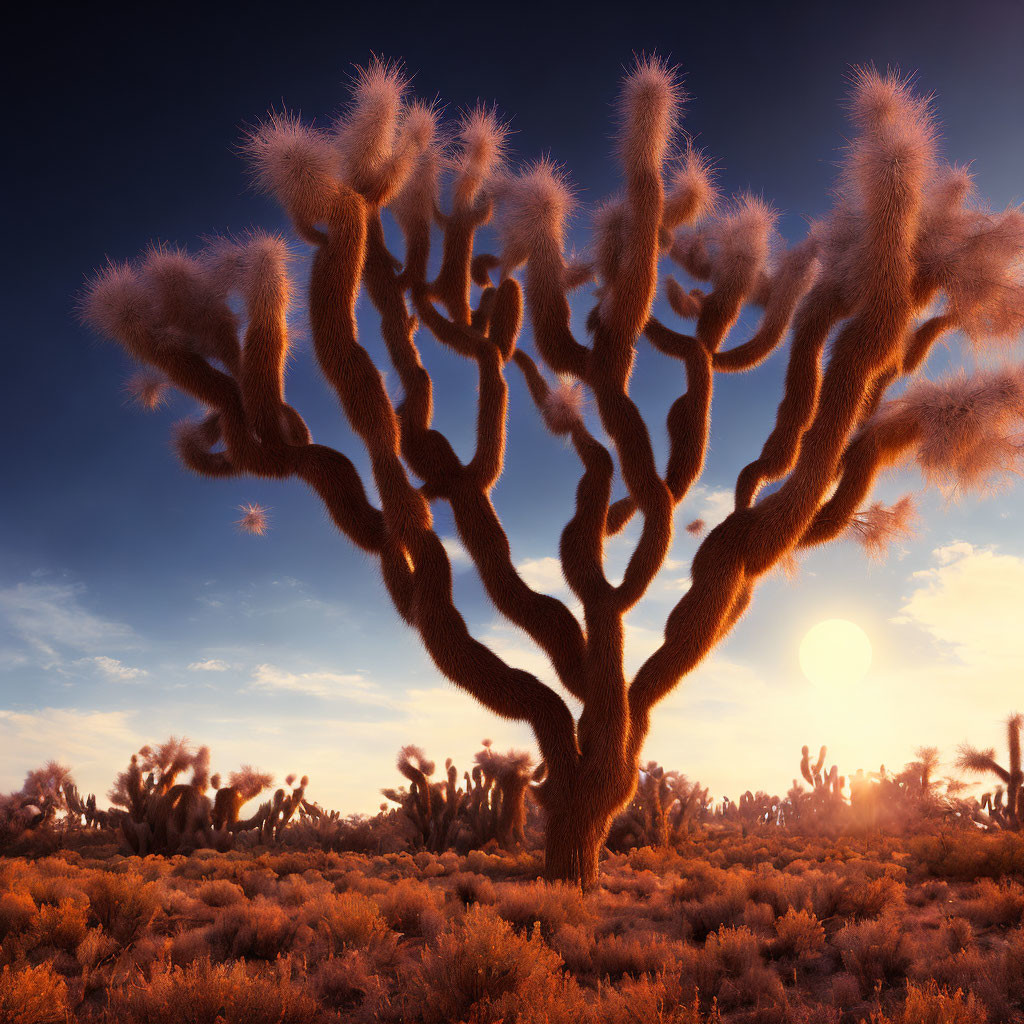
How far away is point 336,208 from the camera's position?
941cm

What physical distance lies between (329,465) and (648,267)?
5154 millimetres

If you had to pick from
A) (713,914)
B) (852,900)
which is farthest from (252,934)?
(852,900)

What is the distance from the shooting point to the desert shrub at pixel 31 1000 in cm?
446

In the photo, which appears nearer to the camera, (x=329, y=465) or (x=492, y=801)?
(x=329, y=465)

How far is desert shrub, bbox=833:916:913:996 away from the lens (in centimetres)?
585

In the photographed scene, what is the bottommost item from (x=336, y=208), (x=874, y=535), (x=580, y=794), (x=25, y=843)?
(x=25, y=843)

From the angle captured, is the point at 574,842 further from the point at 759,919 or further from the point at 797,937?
the point at 797,937

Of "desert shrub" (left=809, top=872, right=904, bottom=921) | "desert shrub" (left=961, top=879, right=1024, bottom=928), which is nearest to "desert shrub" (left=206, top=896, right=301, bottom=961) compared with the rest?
"desert shrub" (left=809, top=872, right=904, bottom=921)

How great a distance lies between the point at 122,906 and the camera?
7410 millimetres

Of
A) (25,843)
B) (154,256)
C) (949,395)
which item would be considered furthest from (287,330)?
(25,843)

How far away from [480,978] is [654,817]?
14681 millimetres

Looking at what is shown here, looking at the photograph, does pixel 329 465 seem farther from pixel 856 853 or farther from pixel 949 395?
pixel 856 853

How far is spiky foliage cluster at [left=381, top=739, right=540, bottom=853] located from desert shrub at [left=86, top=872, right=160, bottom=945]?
35.9 feet

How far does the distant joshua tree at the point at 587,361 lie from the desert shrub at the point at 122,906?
394cm
